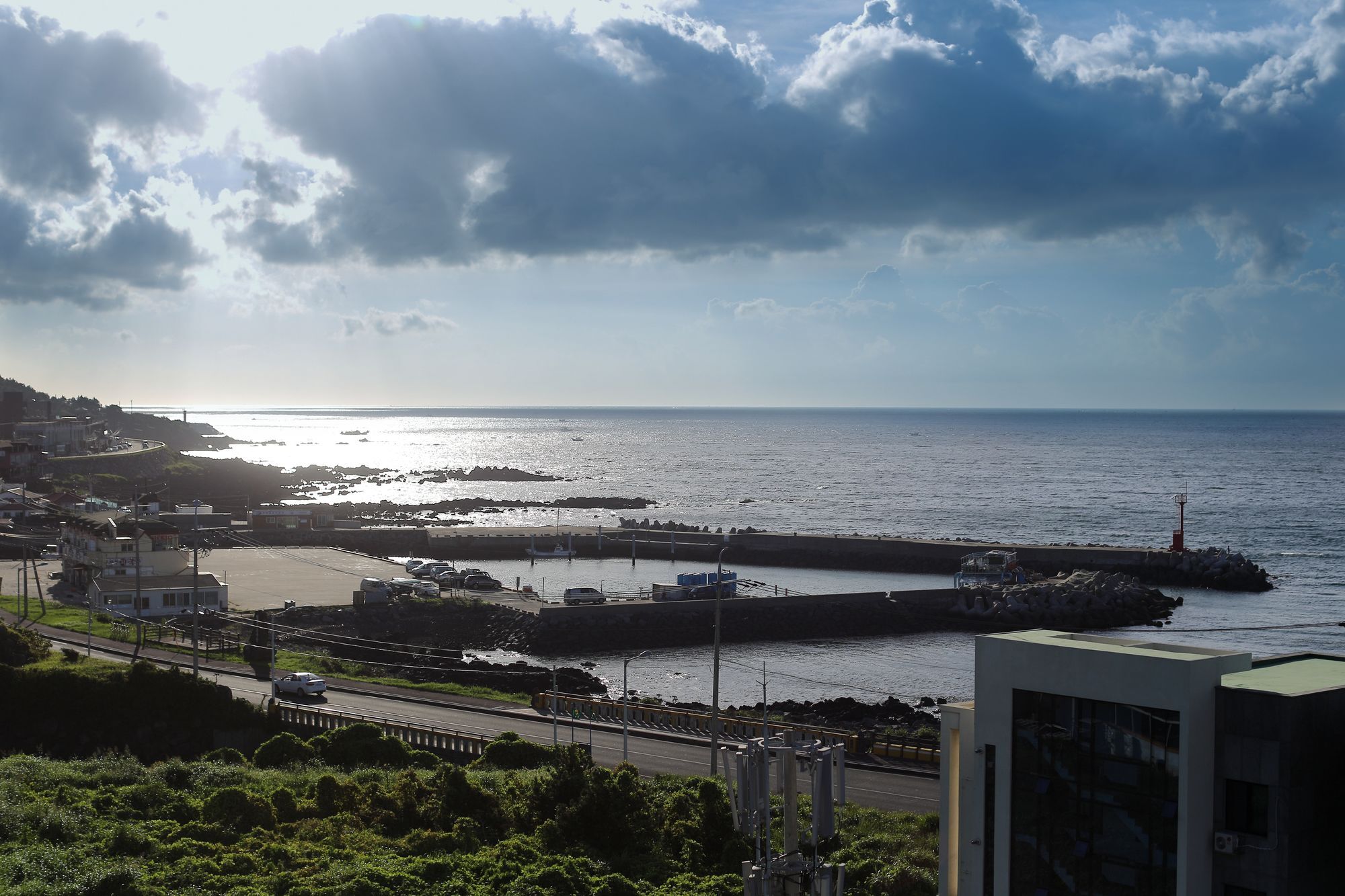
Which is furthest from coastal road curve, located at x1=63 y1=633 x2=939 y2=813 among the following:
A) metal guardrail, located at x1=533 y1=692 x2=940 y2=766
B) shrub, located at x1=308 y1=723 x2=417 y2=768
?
shrub, located at x1=308 y1=723 x2=417 y2=768

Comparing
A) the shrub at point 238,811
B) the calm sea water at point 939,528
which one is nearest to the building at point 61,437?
the calm sea water at point 939,528

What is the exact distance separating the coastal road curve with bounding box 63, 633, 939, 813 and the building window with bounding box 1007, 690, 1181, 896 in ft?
43.3

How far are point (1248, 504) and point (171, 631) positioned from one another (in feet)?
409

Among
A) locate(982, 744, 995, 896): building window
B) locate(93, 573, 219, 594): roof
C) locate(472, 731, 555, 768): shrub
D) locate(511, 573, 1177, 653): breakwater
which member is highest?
locate(982, 744, 995, 896): building window

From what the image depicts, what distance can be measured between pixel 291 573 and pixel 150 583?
17.1 m

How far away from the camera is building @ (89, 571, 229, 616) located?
191ft

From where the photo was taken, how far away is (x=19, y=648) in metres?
40.7

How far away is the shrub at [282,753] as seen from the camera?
107ft

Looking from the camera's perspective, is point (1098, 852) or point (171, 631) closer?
point (1098, 852)

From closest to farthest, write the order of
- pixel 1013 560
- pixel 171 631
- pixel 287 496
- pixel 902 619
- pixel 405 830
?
pixel 405 830 → pixel 171 631 → pixel 902 619 → pixel 1013 560 → pixel 287 496

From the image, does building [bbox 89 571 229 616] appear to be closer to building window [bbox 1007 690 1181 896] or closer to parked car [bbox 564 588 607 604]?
parked car [bbox 564 588 607 604]

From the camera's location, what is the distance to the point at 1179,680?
1427 cm

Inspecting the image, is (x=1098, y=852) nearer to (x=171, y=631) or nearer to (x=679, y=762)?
(x=679, y=762)

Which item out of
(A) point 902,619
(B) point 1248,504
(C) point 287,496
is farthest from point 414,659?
(B) point 1248,504
